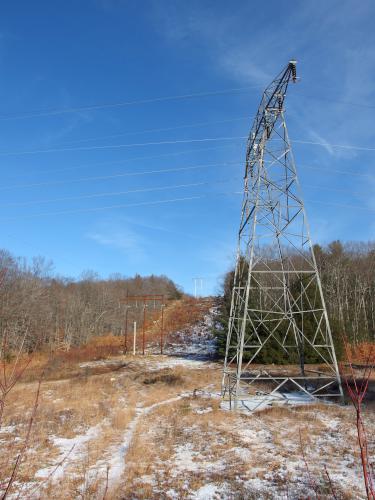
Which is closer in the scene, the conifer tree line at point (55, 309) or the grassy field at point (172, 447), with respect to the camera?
the grassy field at point (172, 447)

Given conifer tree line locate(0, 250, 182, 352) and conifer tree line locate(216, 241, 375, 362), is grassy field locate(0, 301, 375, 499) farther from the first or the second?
conifer tree line locate(216, 241, 375, 362)

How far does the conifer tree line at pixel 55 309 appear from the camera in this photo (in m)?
34.2

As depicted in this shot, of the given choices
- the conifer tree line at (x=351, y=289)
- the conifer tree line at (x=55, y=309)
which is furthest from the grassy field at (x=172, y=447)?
the conifer tree line at (x=351, y=289)

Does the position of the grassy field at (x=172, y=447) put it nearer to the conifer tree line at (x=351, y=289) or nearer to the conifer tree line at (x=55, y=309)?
the conifer tree line at (x=55, y=309)

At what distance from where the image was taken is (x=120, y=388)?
58.9 ft

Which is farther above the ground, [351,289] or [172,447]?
[351,289]

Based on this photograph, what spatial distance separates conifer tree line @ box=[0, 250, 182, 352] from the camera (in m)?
34.2

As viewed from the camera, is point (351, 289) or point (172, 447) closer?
point (172, 447)

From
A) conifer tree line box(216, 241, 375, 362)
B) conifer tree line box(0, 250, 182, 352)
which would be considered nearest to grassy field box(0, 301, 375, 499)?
conifer tree line box(0, 250, 182, 352)

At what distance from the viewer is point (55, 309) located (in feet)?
157

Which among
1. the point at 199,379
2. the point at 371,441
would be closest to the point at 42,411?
the point at 199,379

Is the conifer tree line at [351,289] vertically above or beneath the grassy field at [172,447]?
above

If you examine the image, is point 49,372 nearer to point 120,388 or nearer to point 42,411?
point 120,388

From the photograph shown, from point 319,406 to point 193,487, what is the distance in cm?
694
